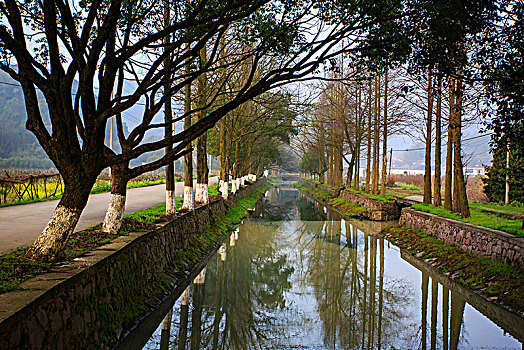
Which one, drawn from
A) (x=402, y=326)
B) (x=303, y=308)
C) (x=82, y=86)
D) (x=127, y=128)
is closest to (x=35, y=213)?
(x=82, y=86)

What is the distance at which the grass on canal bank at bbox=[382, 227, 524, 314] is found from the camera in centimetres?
777

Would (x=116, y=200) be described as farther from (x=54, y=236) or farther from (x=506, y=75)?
(x=506, y=75)

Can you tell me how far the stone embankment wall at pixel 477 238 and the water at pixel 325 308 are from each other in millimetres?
1094

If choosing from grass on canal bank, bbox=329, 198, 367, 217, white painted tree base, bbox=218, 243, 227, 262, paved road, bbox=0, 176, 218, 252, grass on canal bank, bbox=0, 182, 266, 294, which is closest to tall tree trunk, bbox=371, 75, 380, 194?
grass on canal bank, bbox=329, 198, 367, 217

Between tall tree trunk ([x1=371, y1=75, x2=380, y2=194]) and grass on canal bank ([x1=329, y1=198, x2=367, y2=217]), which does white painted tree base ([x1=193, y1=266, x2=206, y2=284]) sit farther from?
tall tree trunk ([x1=371, y1=75, x2=380, y2=194])

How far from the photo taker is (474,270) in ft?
30.9

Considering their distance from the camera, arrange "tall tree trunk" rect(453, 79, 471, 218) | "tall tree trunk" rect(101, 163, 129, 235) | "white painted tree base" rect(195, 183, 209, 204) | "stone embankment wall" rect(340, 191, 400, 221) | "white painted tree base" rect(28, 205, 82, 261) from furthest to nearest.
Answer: "stone embankment wall" rect(340, 191, 400, 221)
"white painted tree base" rect(195, 183, 209, 204)
"tall tree trunk" rect(453, 79, 471, 218)
"tall tree trunk" rect(101, 163, 129, 235)
"white painted tree base" rect(28, 205, 82, 261)

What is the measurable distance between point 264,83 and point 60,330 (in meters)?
4.48

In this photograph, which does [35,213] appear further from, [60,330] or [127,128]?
[127,128]

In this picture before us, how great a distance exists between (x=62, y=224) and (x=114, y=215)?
248cm

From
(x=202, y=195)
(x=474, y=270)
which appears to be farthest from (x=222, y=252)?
(x=474, y=270)

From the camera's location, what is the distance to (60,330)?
4293 mm

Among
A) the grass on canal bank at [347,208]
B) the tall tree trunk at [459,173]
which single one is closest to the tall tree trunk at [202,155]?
the tall tree trunk at [459,173]

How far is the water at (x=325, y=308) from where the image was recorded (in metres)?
6.41
